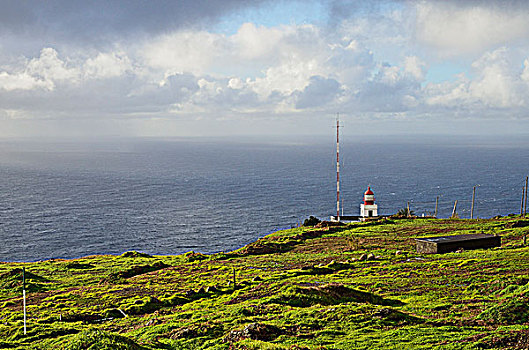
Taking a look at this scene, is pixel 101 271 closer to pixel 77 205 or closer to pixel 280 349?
pixel 280 349

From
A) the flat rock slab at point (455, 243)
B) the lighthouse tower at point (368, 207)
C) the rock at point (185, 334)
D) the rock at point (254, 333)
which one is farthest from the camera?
the lighthouse tower at point (368, 207)

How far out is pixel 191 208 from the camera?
4754 inches

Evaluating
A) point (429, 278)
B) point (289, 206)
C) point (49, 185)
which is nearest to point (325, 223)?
point (429, 278)

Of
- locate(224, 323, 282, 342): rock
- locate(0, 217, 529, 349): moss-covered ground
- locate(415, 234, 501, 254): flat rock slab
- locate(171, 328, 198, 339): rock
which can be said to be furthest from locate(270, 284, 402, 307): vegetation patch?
locate(415, 234, 501, 254): flat rock slab

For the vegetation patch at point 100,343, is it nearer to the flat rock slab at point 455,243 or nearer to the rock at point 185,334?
the rock at point 185,334

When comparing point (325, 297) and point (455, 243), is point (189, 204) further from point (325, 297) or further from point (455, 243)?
point (325, 297)

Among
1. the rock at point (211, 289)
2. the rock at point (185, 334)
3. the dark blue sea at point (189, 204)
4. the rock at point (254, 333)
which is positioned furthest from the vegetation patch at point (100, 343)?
the dark blue sea at point (189, 204)

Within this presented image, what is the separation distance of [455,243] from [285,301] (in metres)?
21.3

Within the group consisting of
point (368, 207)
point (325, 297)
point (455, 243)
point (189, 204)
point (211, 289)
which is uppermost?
point (325, 297)

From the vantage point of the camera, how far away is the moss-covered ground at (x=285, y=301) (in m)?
17.9

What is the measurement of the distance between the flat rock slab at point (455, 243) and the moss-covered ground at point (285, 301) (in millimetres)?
1600

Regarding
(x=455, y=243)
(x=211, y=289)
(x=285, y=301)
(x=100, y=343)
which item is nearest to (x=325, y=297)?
(x=285, y=301)

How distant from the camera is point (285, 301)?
23.9m

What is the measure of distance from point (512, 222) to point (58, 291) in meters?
47.2
